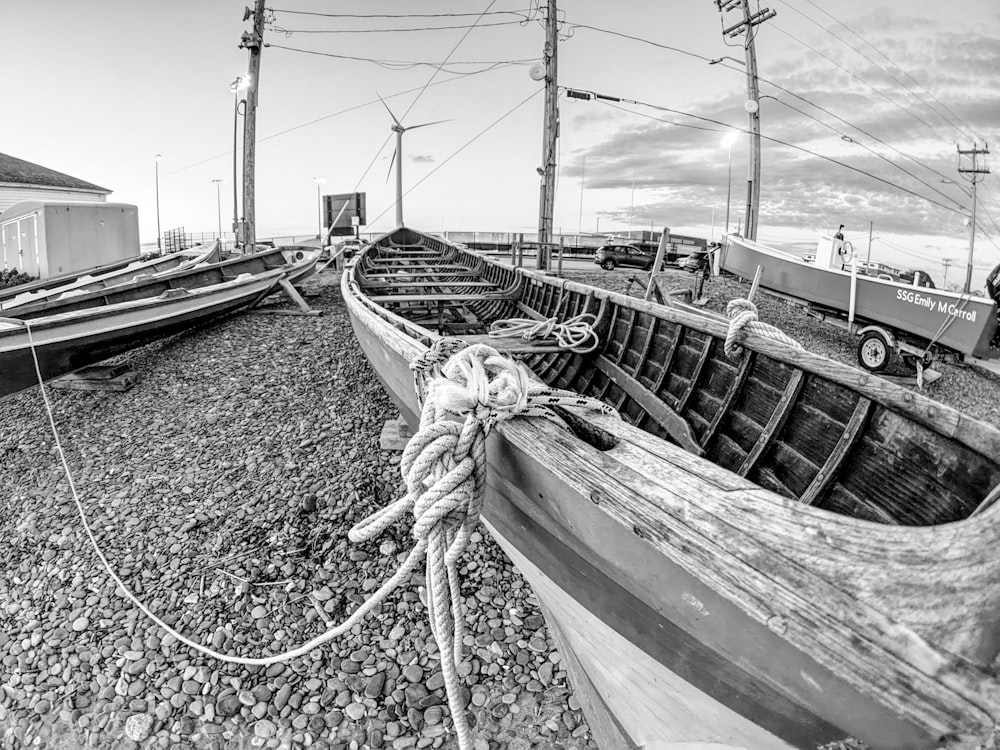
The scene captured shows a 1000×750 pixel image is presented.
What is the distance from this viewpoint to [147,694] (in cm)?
293

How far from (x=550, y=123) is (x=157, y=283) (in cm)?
1047

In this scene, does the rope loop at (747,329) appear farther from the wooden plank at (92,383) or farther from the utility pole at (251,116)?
the utility pole at (251,116)

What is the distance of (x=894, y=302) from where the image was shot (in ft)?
36.2

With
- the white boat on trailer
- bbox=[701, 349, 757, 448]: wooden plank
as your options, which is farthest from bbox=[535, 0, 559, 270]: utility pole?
bbox=[701, 349, 757, 448]: wooden plank

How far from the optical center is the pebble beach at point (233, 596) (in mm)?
2789

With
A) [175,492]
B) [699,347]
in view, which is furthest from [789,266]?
[175,492]

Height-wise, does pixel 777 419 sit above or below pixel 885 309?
below

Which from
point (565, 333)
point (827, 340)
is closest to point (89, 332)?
point (565, 333)

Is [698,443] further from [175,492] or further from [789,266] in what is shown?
[789,266]

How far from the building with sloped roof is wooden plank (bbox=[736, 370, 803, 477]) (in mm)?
32197

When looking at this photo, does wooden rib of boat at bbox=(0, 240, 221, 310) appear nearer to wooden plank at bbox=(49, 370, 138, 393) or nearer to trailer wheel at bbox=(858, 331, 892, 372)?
wooden plank at bbox=(49, 370, 138, 393)

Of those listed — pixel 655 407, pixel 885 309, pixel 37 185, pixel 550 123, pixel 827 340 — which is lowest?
pixel 827 340

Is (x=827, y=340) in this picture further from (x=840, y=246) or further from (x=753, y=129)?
(x=753, y=129)

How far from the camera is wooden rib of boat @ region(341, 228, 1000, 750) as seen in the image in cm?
102
